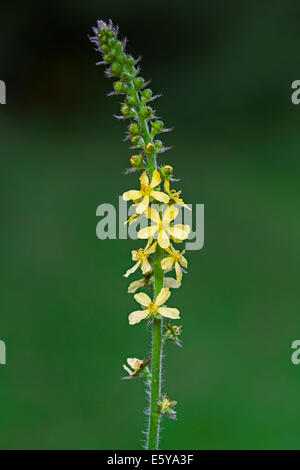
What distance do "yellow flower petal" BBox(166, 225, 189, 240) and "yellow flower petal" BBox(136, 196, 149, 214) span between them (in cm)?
3

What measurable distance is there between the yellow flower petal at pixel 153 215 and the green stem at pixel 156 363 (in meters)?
0.03

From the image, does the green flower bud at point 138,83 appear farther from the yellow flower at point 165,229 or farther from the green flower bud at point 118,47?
the yellow flower at point 165,229

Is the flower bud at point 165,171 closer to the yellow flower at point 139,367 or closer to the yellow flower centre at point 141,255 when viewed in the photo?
the yellow flower centre at point 141,255

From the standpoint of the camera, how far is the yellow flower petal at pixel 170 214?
545 mm

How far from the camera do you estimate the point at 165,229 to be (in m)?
0.54

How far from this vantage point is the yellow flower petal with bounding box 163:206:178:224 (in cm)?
55

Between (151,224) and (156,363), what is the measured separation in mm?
141

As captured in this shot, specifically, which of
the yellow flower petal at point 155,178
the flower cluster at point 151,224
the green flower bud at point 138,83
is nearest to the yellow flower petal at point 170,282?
the flower cluster at point 151,224

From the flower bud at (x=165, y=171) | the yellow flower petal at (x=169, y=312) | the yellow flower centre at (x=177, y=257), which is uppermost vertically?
the flower bud at (x=165, y=171)

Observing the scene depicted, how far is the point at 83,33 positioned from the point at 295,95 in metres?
1.47

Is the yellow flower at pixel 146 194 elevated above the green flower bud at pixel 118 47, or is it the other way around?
the green flower bud at pixel 118 47

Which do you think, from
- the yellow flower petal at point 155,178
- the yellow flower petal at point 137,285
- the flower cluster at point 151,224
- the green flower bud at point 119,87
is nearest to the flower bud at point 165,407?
the flower cluster at point 151,224

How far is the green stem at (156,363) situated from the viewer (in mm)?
559

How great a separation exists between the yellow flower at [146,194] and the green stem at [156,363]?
4 centimetres
